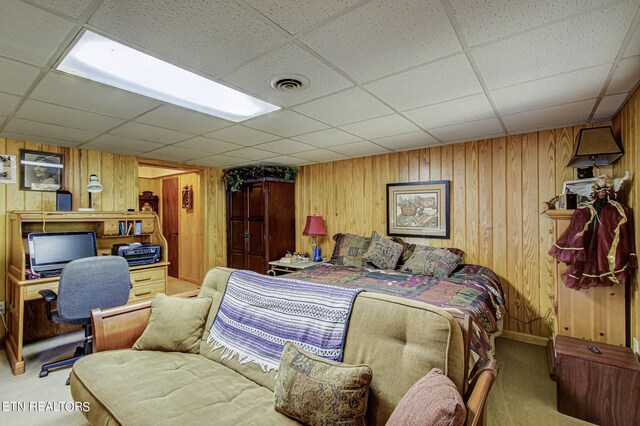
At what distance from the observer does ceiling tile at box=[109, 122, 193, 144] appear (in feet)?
9.45

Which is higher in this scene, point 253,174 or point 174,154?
point 174,154

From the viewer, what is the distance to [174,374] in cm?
171

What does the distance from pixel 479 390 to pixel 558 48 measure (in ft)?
5.68

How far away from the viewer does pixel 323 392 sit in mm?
1284

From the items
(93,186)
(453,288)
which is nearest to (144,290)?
(93,186)

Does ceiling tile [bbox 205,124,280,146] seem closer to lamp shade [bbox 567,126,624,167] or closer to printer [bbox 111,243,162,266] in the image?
printer [bbox 111,243,162,266]

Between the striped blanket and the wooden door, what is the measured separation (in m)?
4.92

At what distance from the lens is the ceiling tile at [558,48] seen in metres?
1.36

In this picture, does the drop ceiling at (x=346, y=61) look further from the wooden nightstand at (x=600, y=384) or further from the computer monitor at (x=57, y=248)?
the wooden nightstand at (x=600, y=384)

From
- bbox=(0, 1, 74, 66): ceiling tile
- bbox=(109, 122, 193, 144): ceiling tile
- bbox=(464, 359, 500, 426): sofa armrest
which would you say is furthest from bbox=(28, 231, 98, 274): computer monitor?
bbox=(464, 359, 500, 426): sofa armrest

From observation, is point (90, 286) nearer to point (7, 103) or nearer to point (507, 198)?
point (7, 103)

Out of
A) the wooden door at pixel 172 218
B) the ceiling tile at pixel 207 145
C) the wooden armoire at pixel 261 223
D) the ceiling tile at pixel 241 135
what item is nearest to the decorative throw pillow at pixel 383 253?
the wooden armoire at pixel 261 223

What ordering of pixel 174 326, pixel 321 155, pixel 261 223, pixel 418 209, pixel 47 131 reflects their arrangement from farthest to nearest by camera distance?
pixel 261 223
pixel 321 155
pixel 418 209
pixel 47 131
pixel 174 326

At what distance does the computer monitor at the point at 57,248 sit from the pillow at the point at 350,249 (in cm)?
301
